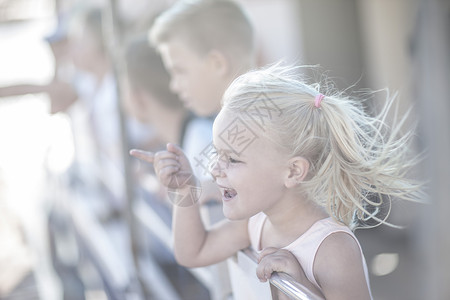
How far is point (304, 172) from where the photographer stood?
96cm

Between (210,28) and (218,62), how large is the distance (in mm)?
93

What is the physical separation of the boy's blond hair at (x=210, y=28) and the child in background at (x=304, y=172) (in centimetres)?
50

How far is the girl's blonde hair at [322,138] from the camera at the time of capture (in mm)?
952

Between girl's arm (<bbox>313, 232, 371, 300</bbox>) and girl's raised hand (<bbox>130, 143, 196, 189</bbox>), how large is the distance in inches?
9.8

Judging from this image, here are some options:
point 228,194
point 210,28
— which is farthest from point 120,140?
point 228,194

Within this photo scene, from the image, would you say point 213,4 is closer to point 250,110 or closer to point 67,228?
point 250,110

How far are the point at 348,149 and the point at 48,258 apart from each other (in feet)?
10.3

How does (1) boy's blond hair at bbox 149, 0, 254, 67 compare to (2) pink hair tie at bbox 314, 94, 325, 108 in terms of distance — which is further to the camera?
(1) boy's blond hair at bbox 149, 0, 254, 67

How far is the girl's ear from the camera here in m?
0.96

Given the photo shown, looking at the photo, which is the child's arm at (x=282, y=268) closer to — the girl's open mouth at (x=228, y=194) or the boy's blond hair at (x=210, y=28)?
the girl's open mouth at (x=228, y=194)

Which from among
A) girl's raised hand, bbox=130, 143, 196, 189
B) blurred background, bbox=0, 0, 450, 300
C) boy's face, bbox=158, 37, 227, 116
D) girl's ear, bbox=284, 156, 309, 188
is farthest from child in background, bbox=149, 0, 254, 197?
girl's ear, bbox=284, 156, 309, 188

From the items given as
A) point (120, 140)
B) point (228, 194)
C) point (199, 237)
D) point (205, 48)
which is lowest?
point (120, 140)

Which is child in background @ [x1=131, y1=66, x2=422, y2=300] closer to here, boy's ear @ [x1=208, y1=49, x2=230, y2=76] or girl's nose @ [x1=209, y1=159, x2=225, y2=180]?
girl's nose @ [x1=209, y1=159, x2=225, y2=180]

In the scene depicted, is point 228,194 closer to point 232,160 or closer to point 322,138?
point 232,160
